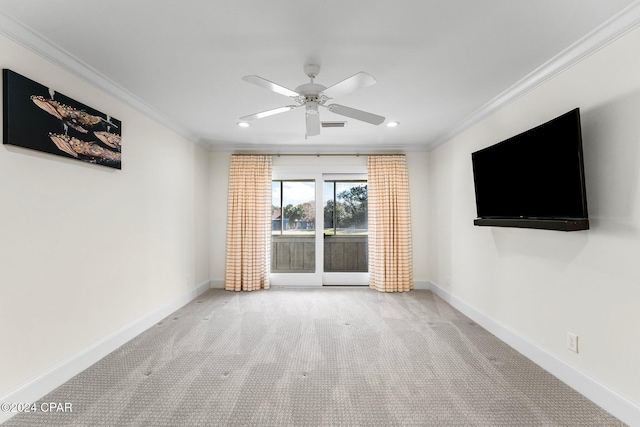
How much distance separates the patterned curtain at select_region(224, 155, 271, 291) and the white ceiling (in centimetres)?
177

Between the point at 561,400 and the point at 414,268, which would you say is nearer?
the point at 561,400

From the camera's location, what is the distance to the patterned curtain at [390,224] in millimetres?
4758

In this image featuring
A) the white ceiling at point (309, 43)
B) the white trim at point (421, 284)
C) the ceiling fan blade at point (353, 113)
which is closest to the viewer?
the white ceiling at point (309, 43)

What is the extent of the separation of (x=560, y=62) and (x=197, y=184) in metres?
4.39

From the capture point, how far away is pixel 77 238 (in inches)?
90.8

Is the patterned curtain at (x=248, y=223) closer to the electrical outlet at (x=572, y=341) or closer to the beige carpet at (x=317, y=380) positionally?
the beige carpet at (x=317, y=380)

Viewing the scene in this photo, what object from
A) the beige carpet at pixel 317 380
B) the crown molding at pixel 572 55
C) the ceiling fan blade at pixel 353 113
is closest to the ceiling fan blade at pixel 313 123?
the ceiling fan blade at pixel 353 113

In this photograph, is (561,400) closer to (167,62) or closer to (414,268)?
(414,268)

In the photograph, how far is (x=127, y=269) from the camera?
9.46 ft

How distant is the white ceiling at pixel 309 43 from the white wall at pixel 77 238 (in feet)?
1.16

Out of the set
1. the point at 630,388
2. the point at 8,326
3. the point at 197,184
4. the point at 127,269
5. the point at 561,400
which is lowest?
the point at 561,400

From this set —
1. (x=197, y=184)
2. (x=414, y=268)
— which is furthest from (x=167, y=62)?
(x=414, y=268)

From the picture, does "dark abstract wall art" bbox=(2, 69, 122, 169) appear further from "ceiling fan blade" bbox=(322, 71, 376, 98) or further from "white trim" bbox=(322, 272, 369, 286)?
"white trim" bbox=(322, 272, 369, 286)

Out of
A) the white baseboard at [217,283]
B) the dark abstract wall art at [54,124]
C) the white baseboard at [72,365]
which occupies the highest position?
the dark abstract wall art at [54,124]
